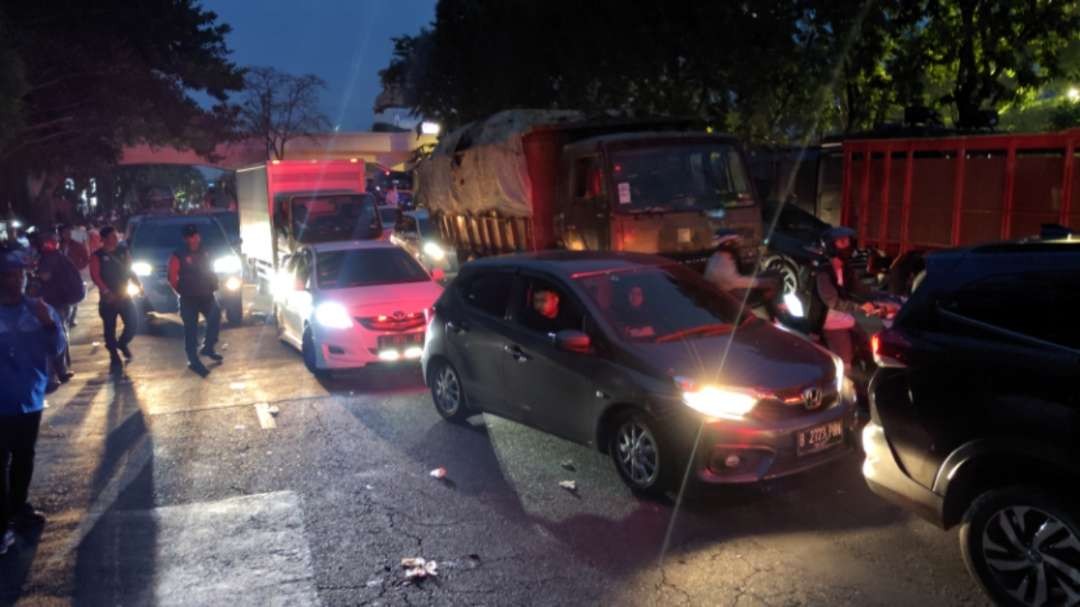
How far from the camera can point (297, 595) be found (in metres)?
5.03

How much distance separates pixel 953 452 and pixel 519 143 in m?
10.4

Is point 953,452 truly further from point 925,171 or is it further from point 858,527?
point 925,171

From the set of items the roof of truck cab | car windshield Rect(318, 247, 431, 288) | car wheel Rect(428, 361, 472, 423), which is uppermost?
the roof of truck cab

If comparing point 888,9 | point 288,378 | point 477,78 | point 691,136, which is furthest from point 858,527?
point 477,78

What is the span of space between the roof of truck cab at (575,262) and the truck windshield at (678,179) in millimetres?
4607

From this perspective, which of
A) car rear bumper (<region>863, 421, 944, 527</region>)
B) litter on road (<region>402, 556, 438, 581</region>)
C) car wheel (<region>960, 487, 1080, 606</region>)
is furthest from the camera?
litter on road (<region>402, 556, 438, 581</region>)

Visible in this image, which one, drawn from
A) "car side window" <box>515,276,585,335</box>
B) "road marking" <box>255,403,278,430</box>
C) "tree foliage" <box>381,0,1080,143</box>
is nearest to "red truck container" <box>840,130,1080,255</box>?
"car side window" <box>515,276,585,335</box>

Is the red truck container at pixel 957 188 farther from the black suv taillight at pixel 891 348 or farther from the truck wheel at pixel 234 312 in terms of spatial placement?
the truck wheel at pixel 234 312

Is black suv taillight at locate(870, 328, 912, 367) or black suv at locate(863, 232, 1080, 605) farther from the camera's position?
black suv taillight at locate(870, 328, 912, 367)

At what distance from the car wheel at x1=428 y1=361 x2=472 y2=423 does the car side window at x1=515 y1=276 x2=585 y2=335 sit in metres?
1.18

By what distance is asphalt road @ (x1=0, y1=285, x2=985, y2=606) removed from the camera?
5055mm

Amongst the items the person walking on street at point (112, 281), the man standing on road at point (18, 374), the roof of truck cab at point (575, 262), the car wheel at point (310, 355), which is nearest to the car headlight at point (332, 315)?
the car wheel at point (310, 355)

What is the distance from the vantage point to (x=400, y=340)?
415 inches

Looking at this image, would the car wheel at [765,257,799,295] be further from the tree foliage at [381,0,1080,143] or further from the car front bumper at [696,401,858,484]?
the car front bumper at [696,401,858,484]
